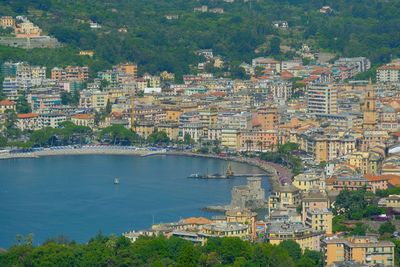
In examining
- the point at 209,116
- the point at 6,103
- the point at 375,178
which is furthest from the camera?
the point at 6,103

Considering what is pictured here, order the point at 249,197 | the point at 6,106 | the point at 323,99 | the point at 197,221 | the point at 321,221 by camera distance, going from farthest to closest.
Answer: the point at 6,106 < the point at 323,99 < the point at 249,197 < the point at 197,221 < the point at 321,221

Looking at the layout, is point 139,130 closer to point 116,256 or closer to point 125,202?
point 125,202

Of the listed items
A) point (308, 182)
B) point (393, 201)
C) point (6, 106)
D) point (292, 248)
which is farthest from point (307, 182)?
point (6, 106)

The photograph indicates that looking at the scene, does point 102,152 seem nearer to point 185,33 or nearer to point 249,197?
point 249,197

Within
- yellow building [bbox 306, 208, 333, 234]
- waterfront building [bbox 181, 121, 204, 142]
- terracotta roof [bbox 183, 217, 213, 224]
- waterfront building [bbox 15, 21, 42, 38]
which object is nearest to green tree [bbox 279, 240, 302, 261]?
yellow building [bbox 306, 208, 333, 234]

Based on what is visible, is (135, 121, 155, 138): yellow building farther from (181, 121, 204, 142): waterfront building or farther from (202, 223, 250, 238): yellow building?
(202, 223, 250, 238): yellow building

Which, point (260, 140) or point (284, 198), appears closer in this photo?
point (284, 198)

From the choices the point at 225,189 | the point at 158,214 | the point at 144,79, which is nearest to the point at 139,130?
the point at 144,79
